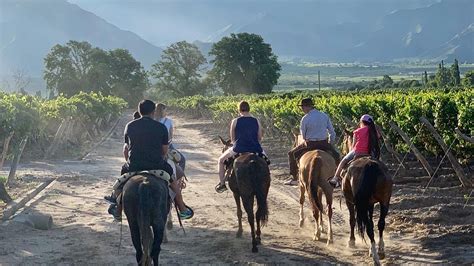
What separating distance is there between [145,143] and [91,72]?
10308 cm

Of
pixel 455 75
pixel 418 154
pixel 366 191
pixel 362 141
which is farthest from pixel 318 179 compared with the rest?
pixel 455 75

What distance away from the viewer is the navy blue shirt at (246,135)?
32.7 ft

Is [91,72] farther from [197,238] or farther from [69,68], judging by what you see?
[197,238]

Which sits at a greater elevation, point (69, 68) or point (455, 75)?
point (69, 68)

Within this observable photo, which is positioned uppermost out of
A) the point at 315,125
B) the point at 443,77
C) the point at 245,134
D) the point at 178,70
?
the point at 178,70

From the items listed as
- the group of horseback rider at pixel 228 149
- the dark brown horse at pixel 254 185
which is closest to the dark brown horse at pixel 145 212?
the group of horseback rider at pixel 228 149

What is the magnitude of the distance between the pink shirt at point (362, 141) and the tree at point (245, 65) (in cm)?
8175

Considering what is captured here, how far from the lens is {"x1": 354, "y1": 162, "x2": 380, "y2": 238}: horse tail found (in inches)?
315

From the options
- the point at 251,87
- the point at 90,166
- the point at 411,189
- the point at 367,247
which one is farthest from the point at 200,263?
the point at 251,87

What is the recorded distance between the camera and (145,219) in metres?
7.21

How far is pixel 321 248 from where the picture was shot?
355 inches

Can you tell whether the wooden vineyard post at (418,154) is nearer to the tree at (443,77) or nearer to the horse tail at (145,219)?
the horse tail at (145,219)

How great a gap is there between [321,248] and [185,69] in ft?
362

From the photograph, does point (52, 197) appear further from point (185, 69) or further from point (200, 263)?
point (185, 69)
